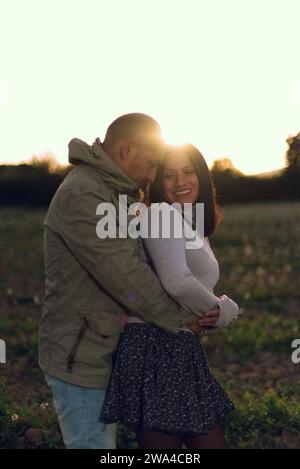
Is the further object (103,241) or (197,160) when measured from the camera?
(197,160)

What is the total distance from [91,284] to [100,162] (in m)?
0.48

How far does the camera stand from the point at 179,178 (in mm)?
3814

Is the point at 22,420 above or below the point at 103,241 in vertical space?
below

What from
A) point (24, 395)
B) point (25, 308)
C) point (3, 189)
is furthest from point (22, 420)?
point (3, 189)

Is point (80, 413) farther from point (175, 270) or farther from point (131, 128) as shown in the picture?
point (131, 128)

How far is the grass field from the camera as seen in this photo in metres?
6.01

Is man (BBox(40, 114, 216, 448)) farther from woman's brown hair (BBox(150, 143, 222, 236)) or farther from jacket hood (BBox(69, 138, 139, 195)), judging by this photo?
woman's brown hair (BBox(150, 143, 222, 236))

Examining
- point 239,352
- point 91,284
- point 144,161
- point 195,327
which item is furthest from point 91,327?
point 239,352

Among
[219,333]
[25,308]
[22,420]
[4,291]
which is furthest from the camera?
[4,291]

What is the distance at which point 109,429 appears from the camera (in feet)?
11.1

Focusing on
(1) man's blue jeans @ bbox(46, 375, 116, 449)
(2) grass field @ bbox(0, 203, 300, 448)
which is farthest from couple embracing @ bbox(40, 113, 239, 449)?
(2) grass field @ bbox(0, 203, 300, 448)

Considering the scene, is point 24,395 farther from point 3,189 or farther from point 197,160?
point 3,189

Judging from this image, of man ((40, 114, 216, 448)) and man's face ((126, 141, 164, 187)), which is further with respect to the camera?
man's face ((126, 141, 164, 187))

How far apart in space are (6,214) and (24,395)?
2987 centimetres
